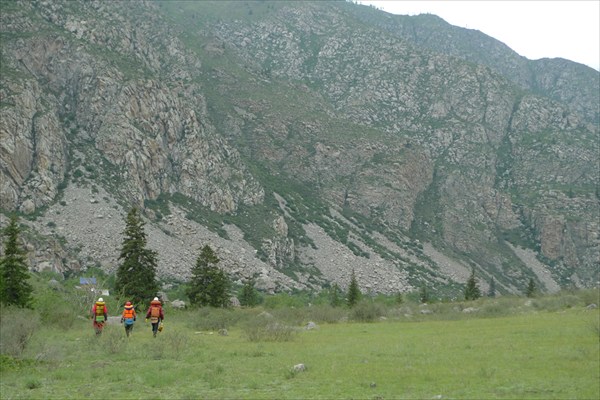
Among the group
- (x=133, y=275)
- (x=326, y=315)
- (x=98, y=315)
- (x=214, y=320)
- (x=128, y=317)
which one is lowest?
(x=326, y=315)

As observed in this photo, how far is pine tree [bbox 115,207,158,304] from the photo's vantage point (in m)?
50.2

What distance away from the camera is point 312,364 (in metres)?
20.3

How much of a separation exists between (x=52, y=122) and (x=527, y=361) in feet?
308

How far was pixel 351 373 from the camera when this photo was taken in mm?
18531

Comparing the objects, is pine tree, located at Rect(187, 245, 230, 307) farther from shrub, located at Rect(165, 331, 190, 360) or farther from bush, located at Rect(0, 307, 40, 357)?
bush, located at Rect(0, 307, 40, 357)

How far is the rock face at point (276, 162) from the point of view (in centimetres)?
9269

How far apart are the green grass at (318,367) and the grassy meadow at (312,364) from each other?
1.5 inches

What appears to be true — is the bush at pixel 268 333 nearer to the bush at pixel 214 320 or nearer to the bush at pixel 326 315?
the bush at pixel 214 320

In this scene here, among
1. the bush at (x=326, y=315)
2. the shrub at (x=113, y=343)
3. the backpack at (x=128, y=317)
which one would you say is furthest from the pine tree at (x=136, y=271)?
the shrub at (x=113, y=343)

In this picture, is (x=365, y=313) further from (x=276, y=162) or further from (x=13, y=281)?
(x=276, y=162)

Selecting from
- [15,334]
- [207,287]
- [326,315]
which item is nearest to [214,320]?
[326,315]

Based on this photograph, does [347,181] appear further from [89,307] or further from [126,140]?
[89,307]

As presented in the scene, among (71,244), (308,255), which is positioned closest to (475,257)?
(308,255)

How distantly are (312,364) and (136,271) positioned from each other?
3420 cm
